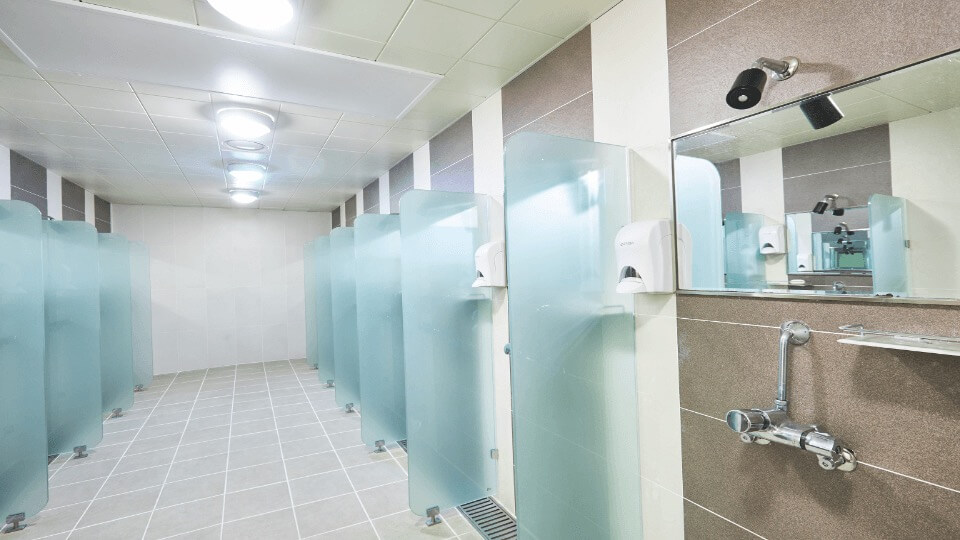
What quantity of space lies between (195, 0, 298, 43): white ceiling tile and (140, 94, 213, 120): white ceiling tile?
3.41 feet

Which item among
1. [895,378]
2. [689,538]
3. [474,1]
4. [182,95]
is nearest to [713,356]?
[895,378]

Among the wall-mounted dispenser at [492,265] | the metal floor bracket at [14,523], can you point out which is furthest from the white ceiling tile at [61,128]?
the wall-mounted dispenser at [492,265]

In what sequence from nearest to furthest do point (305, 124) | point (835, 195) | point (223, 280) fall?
point (835, 195), point (305, 124), point (223, 280)

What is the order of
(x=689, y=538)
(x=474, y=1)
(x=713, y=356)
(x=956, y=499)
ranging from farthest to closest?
(x=474, y=1) < (x=689, y=538) < (x=713, y=356) < (x=956, y=499)

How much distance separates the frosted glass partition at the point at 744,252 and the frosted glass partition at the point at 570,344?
0.41 m

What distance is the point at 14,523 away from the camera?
2.52m

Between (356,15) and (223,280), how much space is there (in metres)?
6.37

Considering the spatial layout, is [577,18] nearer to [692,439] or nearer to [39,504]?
[692,439]

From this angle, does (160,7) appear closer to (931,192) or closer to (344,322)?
(931,192)

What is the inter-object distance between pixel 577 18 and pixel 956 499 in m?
2.01

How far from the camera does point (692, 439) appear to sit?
1592 millimetres

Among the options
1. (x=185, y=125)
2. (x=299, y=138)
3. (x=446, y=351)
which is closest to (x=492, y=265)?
(x=446, y=351)

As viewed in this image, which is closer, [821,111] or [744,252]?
[821,111]

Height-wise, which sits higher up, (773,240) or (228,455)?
(773,240)
